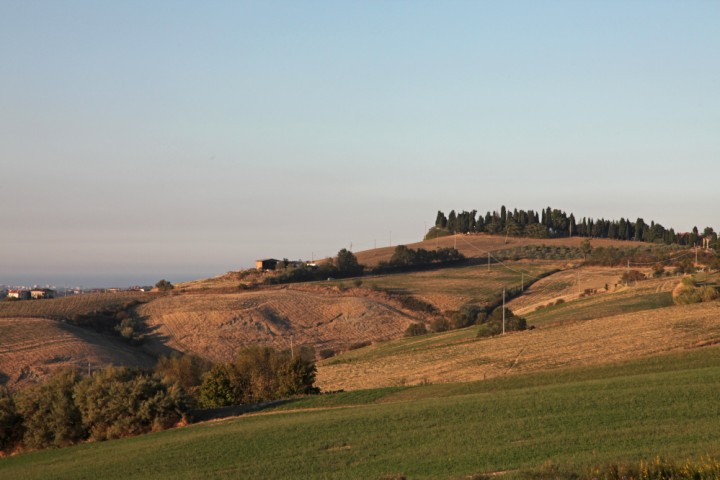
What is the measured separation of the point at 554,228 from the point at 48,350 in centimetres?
12893

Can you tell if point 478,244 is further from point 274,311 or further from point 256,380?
point 256,380

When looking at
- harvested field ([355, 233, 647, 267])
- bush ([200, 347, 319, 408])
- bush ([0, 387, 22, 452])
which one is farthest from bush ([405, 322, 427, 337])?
harvested field ([355, 233, 647, 267])

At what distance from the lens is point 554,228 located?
18688 cm

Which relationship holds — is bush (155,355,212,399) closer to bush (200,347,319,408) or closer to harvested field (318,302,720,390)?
bush (200,347,319,408)

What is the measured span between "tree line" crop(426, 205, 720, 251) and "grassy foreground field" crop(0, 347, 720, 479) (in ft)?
443

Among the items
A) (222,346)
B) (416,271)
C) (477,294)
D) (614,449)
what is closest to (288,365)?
(614,449)

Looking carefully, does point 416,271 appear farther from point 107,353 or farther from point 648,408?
point 648,408

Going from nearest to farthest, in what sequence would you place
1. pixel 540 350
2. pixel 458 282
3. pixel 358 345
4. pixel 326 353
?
pixel 540 350
pixel 326 353
pixel 358 345
pixel 458 282

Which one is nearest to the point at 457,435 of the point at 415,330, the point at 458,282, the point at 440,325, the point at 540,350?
the point at 540,350

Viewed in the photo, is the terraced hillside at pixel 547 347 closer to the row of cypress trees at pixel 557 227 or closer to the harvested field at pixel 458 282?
the harvested field at pixel 458 282

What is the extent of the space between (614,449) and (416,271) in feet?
366

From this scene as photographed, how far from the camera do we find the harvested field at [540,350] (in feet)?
156

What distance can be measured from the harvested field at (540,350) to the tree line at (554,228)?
367 feet

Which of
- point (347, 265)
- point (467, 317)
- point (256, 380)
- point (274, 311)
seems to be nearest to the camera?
point (256, 380)
